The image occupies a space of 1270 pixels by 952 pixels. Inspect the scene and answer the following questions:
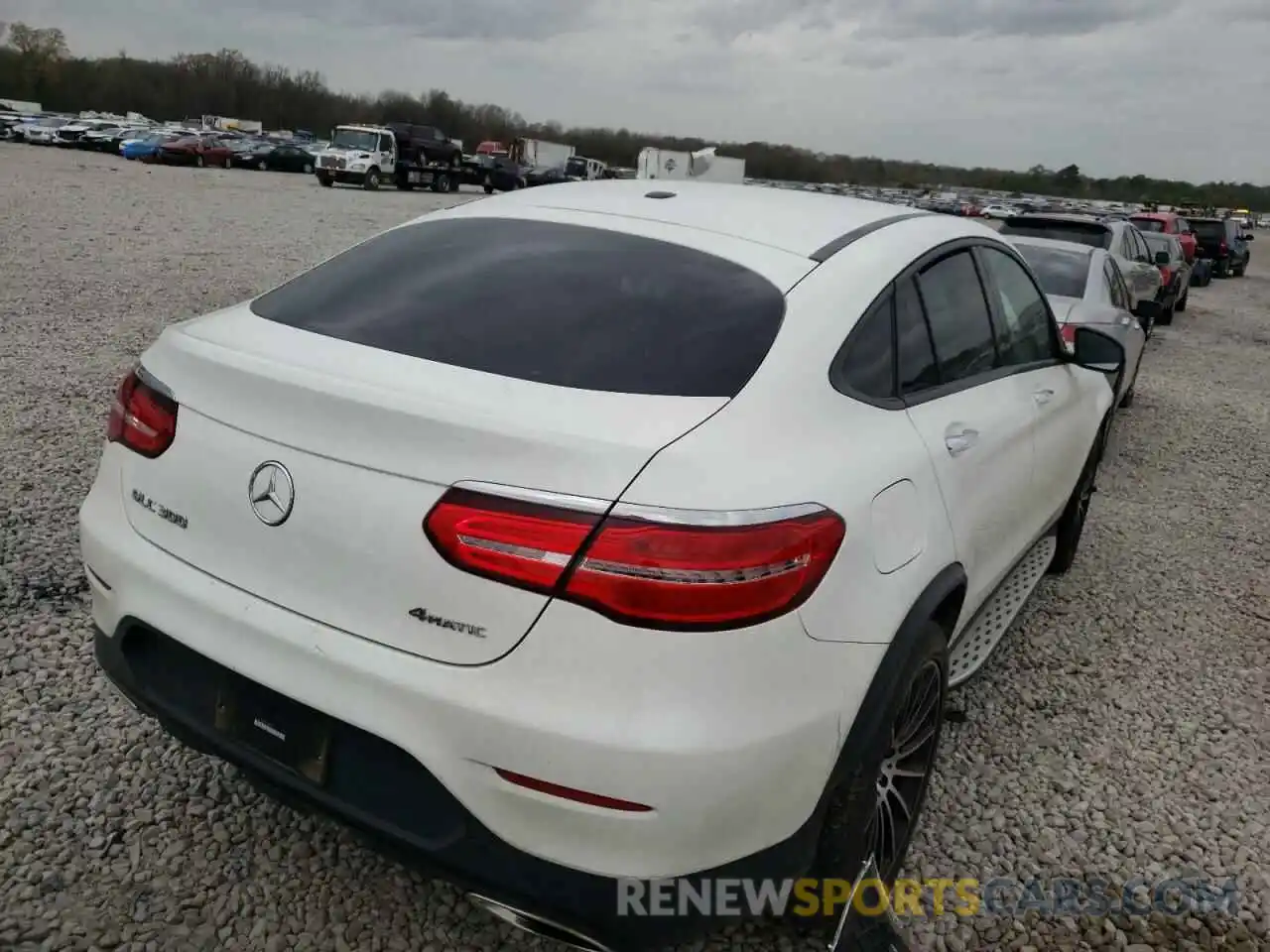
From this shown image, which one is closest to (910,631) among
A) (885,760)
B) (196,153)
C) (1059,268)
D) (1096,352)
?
(885,760)

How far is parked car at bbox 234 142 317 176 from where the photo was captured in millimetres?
45312

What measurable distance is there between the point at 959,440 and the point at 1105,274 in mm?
6282

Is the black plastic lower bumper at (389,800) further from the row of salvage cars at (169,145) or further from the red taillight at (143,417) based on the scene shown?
the row of salvage cars at (169,145)

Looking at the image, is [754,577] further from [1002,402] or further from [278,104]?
[278,104]

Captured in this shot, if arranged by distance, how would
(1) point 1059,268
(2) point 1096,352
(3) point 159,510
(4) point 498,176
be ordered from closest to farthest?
(3) point 159,510, (2) point 1096,352, (1) point 1059,268, (4) point 498,176

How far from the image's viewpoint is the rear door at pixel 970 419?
8.34 ft

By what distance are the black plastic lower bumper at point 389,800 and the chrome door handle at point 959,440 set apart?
1.05 m

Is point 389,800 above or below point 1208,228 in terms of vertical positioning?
below

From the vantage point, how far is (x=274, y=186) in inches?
1296

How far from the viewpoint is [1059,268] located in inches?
307

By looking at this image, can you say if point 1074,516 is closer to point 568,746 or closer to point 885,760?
point 885,760

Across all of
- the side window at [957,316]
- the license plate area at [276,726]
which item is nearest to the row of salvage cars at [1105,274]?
the side window at [957,316]

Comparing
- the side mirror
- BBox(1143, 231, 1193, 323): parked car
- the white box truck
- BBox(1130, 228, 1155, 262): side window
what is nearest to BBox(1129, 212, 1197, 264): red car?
BBox(1143, 231, 1193, 323): parked car

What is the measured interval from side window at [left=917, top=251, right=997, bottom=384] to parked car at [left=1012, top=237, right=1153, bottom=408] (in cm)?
404
